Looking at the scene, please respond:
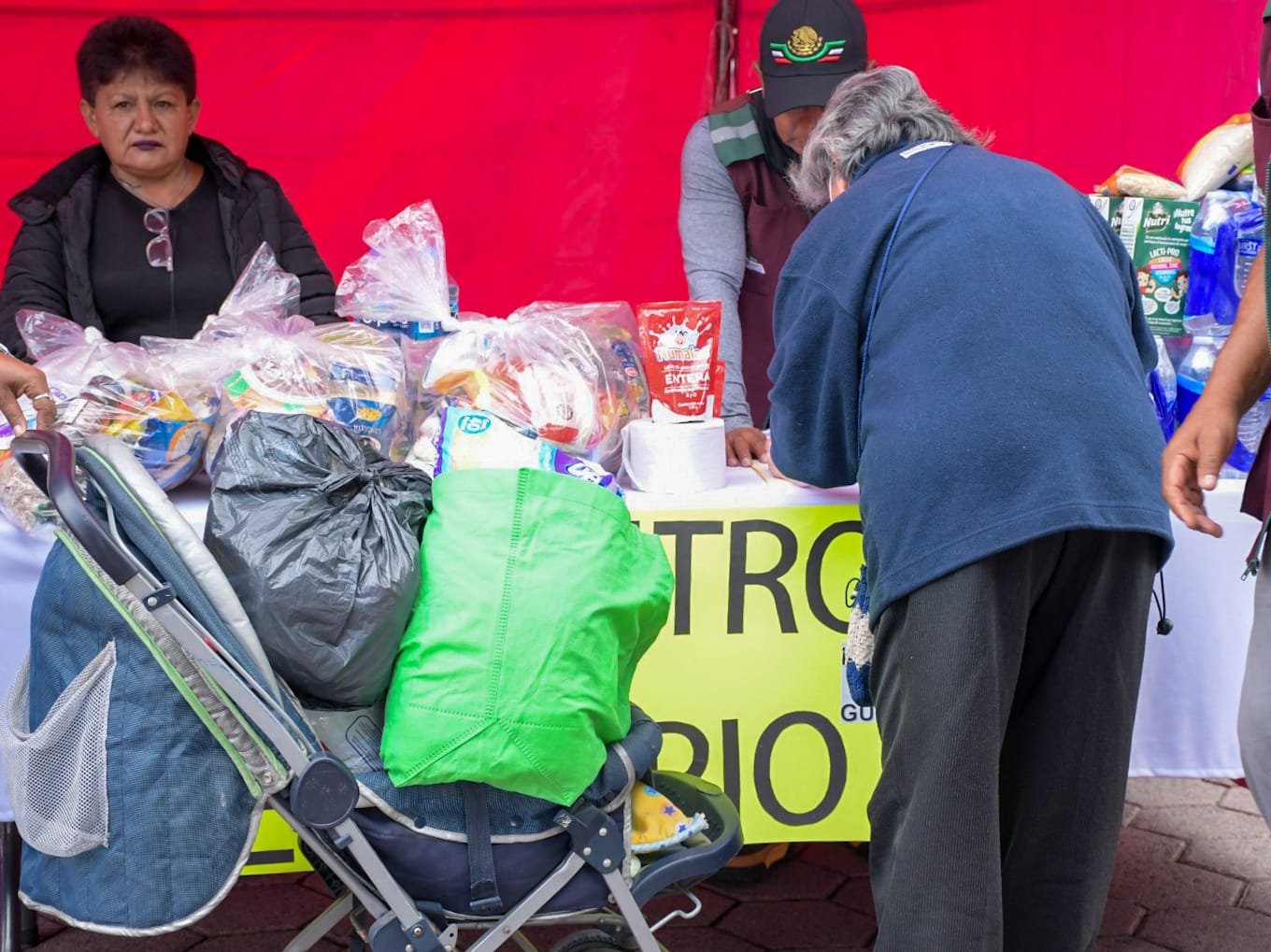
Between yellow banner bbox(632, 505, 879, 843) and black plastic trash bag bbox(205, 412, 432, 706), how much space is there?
2.47ft

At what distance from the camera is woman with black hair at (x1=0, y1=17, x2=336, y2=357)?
3217 mm

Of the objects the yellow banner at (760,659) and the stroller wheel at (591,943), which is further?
the yellow banner at (760,659)

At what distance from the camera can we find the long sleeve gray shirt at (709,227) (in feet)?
10.7

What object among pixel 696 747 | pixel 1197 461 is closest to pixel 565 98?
pixel 696 747

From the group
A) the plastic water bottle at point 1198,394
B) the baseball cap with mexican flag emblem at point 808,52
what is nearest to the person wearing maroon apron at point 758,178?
the baseball cap with mexican flag emblem at point 808,52

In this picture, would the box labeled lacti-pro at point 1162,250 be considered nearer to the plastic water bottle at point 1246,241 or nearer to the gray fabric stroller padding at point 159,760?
the plastic water bottle at point 1246,241

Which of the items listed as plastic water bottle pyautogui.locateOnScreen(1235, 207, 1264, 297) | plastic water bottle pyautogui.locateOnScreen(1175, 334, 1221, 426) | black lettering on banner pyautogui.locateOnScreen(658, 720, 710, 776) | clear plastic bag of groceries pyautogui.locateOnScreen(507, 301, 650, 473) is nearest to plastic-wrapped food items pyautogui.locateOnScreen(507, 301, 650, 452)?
clear plastic bag of groceries pyautogui.locateOnScreen(507, 301, 650, 473)

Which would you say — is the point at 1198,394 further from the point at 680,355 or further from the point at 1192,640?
the point at 680,355

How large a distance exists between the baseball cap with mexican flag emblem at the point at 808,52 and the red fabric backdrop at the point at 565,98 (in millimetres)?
1121

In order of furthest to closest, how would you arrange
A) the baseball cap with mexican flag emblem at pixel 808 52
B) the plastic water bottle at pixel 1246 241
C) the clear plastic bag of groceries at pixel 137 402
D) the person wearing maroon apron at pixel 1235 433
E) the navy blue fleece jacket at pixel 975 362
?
the baseball cap with mexican flag emblem at pixel 808 52 → the plastic water bottle at pixel 1246 241 → the clear plastic bag of groceries at pixel 137 402 → the navy blue fleece jacket at pixel 975 362 → the person wearing maroon apron at pixel 1235 433

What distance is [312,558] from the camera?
1.77 meters

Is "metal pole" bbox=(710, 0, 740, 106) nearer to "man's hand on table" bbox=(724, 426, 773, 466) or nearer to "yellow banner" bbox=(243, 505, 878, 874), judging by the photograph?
"man's hand on table" bbox=(724, 426, 773, 466)

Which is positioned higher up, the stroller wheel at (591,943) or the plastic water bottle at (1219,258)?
the plastic water bottle at (1219,258)

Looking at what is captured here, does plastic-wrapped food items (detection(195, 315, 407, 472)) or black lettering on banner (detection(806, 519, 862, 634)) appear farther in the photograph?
black lettering on banner (detection(806, 519, 862, 634))
